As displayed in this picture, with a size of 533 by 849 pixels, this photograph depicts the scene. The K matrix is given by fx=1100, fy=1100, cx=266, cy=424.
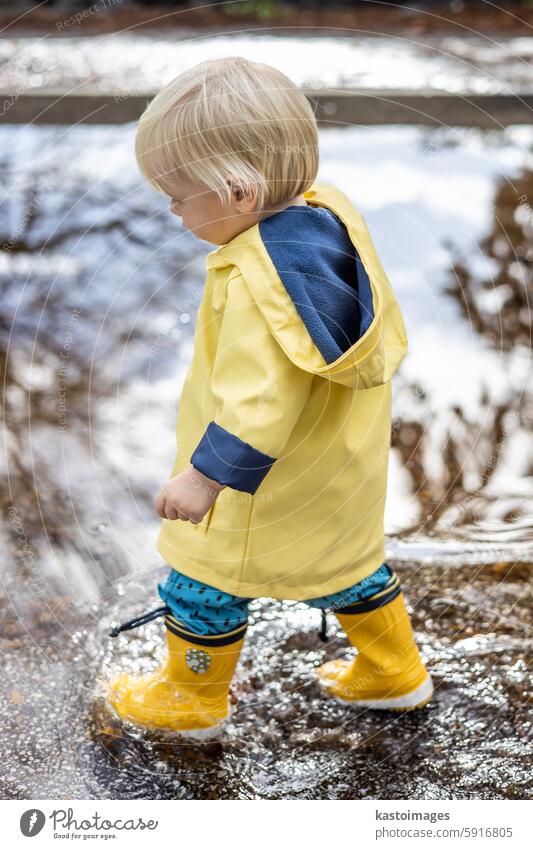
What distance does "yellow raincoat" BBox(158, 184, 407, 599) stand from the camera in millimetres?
1391

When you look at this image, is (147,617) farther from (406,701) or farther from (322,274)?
(322,274)

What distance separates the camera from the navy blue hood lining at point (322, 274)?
4.59ft

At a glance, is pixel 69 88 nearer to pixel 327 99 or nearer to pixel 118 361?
pixel 327 99

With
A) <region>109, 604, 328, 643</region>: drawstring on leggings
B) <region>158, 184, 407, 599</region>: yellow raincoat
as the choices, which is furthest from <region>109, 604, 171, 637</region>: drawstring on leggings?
<region>158, 184, 407, 599</region>: yellow raincoat

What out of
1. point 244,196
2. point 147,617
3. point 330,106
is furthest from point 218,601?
point 330,106

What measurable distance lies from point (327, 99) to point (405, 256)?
1.10 meters

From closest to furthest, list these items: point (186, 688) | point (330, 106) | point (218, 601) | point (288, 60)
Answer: point (218, 601) < point (186, 688) < point (330, 106) < point (288, 60)

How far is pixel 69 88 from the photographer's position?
178 inches

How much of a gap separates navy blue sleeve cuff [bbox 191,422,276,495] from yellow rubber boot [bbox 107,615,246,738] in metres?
0.34

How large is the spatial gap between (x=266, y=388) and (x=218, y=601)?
1.31ft

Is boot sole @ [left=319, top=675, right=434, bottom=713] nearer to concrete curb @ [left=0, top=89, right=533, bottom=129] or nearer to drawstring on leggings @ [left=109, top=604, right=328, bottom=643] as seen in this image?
drawstring on leggings @ [left=109, top=604, right=328, bottom=643]

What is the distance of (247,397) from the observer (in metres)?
1.38
